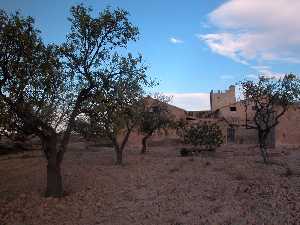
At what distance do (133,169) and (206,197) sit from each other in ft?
25.8

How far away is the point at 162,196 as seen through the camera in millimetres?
15141

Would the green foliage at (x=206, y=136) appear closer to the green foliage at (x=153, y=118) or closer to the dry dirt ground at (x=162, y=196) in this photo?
the green foliage at (x=153, y=118)

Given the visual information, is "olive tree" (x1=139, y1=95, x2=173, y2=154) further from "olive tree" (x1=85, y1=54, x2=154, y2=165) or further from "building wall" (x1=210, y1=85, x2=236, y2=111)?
"building wall" (x1=210, y1=85, x2=236, y2=111)

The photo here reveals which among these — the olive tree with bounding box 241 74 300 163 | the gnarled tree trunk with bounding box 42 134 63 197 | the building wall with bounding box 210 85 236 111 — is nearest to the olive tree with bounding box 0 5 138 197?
the gnarled tree trunk with bounding box 42 134 63 197

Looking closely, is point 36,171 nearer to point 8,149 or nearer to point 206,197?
point 206,197

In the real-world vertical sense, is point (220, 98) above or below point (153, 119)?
above

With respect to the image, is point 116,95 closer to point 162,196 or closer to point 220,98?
point 162,196

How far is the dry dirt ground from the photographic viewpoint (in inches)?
492

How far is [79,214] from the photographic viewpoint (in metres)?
14.1

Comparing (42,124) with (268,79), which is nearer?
(42,124)

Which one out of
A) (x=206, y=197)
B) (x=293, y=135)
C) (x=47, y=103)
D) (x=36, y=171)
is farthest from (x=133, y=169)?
(x=293, y=135)

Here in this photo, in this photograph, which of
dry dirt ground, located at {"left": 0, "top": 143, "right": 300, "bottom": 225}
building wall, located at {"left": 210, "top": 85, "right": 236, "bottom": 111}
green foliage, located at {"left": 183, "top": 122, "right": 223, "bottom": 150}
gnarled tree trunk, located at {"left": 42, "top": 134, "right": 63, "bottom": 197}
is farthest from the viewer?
building wall, located at {"left": 210, "top": 85, "right": 236, "bottom": 111}

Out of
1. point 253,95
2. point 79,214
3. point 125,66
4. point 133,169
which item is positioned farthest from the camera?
point 253,95

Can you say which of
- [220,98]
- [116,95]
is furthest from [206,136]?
[220,98]
